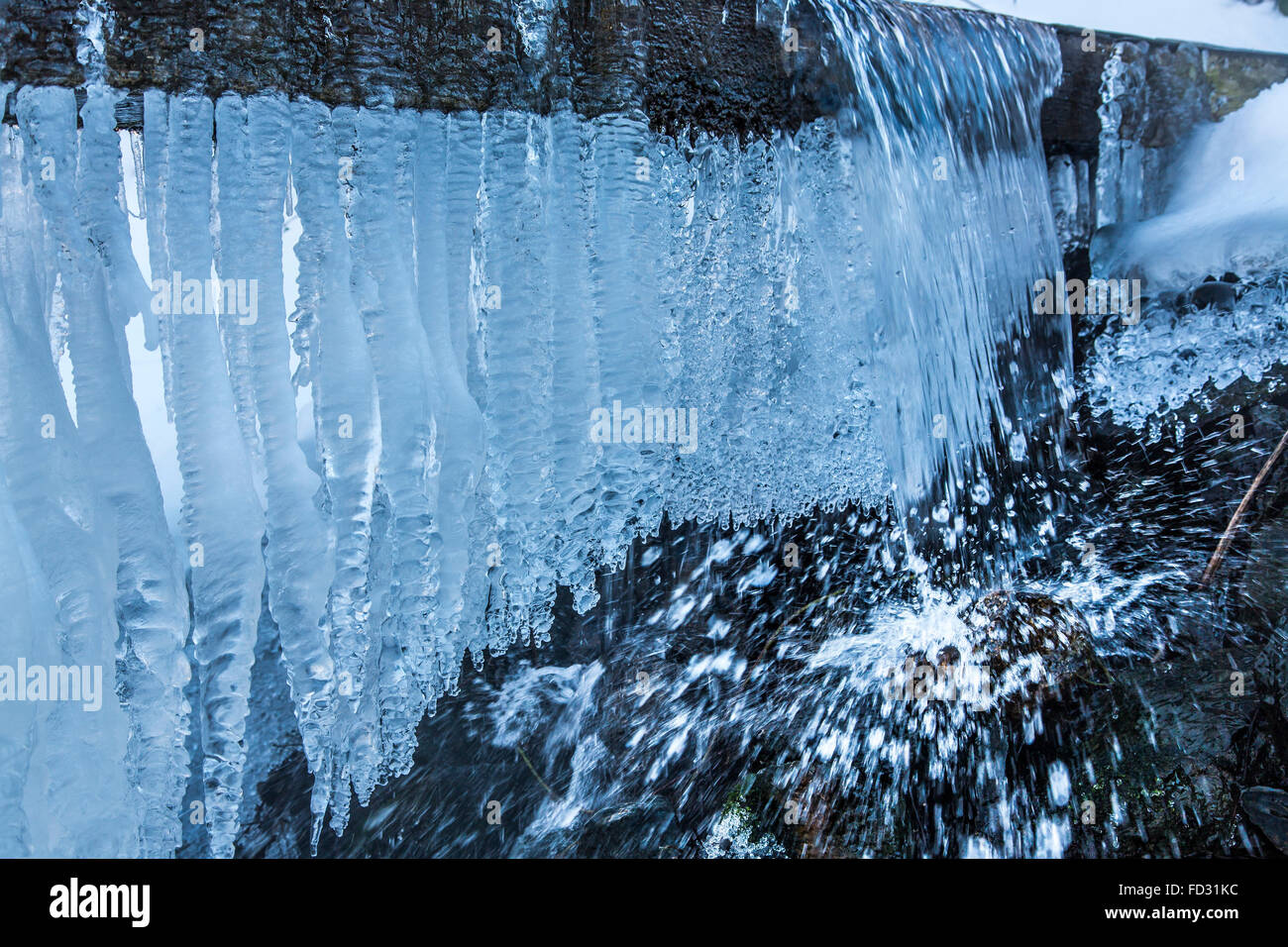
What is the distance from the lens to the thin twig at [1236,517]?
2.49 m

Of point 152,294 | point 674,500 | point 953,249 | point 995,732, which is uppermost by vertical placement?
point 953,249

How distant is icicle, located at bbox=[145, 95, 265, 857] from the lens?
1.54 metres

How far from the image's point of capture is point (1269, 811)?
228cm

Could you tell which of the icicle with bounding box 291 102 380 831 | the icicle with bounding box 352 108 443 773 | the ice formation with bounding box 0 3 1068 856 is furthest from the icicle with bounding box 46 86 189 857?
the icicle with bounding box 352 108 443 773

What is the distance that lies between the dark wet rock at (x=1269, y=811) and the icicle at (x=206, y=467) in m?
2.73

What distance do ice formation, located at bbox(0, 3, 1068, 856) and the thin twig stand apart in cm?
118

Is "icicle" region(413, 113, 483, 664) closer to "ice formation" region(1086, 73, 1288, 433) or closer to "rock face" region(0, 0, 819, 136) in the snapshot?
"rock face" region(0, 0, 819, 136)

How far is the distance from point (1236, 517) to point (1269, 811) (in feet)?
2.91

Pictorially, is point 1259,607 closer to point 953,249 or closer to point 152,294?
point 953,249

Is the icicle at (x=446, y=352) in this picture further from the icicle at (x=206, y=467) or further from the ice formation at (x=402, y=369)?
the icicle at (x=206, y=467)

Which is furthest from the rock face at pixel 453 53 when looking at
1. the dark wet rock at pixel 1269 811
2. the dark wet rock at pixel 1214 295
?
the dark wet rock at pixel 1269 811
